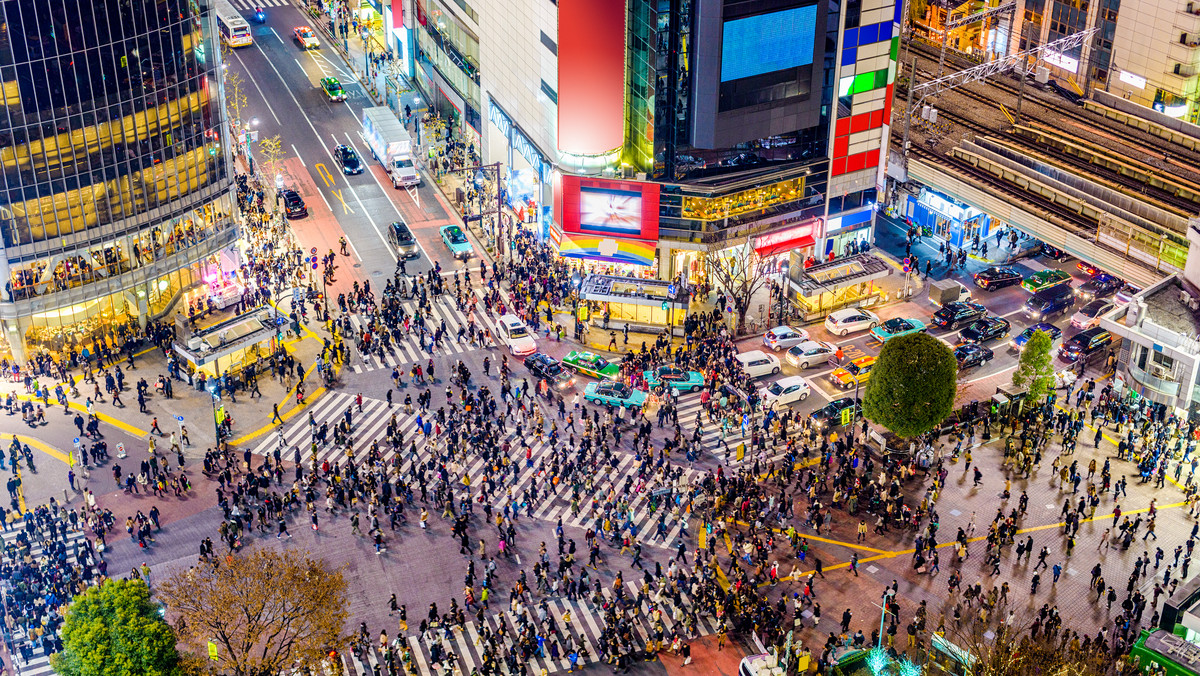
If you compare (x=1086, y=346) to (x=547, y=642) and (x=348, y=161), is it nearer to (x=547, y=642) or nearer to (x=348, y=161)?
(x=547, y=642)

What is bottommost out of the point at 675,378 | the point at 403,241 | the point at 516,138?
the point at 675,378

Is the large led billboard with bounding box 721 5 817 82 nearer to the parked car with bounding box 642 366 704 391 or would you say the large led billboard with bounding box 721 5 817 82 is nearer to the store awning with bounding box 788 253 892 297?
the store awning with bounding box 788 253 892 297

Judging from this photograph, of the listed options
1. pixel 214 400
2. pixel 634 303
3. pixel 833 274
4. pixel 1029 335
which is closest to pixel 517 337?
pixel 634 303

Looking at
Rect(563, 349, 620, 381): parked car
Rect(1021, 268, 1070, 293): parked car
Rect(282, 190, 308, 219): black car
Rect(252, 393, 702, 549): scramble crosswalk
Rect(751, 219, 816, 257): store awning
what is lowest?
Rect(252, 393, 702, 549): scramble crosswalk

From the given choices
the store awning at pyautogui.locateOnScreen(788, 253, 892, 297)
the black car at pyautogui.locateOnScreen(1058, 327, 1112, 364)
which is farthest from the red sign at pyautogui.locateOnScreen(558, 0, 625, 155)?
the black car at pyautogui.locateOnScreen(1058, 327, 1112, 364)

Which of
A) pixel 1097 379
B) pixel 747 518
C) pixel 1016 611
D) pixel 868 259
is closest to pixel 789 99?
pixel 868 259
